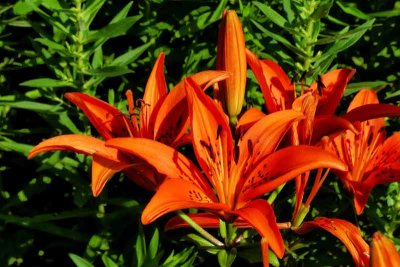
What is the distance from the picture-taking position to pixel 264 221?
1.09 m

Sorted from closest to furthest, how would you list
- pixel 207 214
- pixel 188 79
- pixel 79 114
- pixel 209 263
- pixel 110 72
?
1. pixel 188 79
2. pixel 207 214
3. pixel 110 72
4. pixel 79 114
5. pixel 209 263

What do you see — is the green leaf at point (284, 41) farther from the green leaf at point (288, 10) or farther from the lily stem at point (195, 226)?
the lily stem at point (195, 226)

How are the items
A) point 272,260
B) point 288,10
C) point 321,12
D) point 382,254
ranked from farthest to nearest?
point 288,10 → point 321,12 → point 272,260 → point 382,254

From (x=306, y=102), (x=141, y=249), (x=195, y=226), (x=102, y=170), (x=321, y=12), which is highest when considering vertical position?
(x=321, y=12)

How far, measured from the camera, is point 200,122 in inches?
48.9

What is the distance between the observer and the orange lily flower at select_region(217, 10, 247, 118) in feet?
4.18

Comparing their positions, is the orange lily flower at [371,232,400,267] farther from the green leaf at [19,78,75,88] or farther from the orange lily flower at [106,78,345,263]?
the green leaf at [19,78,75,88]

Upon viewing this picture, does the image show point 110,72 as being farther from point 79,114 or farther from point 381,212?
point 381,212

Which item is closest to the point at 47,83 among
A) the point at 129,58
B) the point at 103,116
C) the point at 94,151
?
the point at 129,58

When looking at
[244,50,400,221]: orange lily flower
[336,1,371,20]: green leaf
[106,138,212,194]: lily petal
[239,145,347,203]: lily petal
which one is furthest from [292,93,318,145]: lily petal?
[336,1,371,20]: green leaf

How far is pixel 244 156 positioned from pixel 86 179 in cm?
60

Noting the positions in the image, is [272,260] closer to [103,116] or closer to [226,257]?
[226,257]

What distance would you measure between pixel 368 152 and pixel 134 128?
1.62 ft

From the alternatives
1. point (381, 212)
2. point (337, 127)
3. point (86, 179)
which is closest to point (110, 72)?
point (86, 179)
